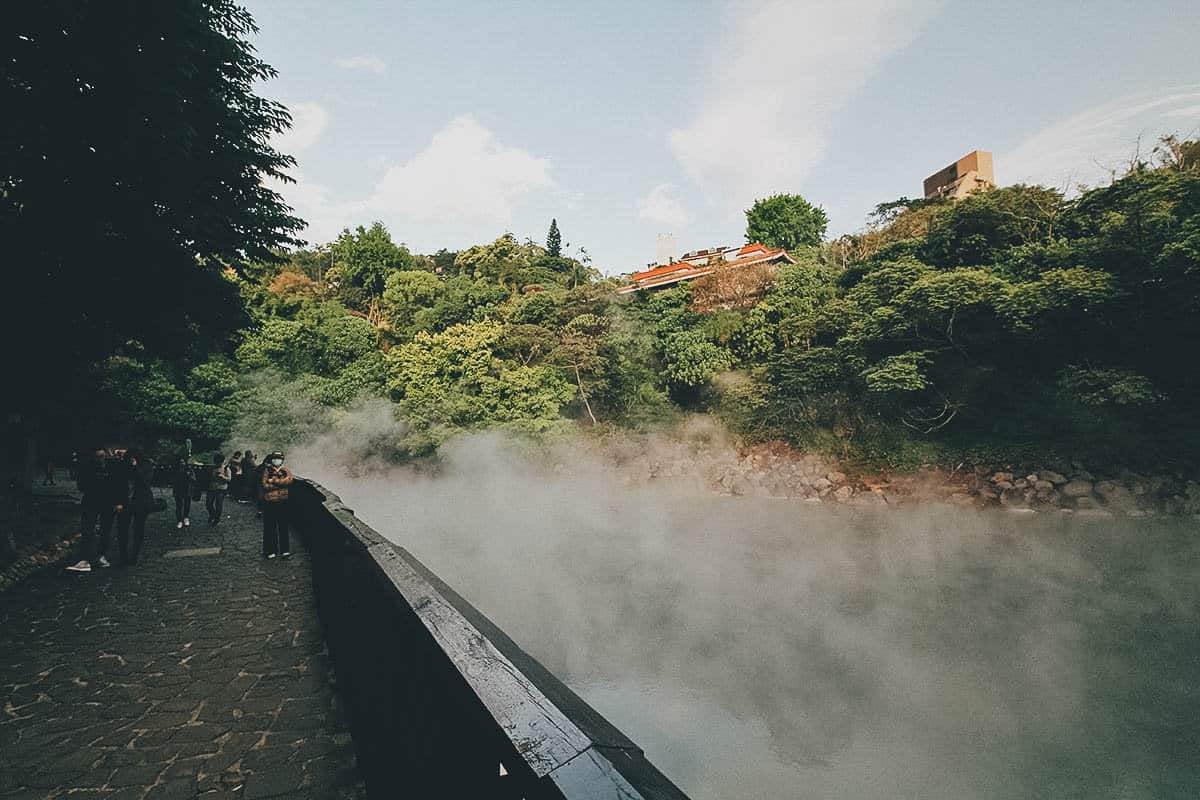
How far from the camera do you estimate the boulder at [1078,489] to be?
66.3ft

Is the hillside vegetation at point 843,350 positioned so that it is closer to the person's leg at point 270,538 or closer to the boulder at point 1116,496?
the boulder at point 1116,496

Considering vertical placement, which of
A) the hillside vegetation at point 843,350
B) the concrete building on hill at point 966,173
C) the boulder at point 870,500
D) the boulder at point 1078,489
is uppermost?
the concrete building on hill at point 966,173

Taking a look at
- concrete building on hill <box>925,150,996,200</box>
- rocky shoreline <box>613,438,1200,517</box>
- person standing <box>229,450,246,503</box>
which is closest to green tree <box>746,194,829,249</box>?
concrete building on hill <box>925,150,996,200</box>

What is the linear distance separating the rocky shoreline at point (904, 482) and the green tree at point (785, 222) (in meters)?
27.5

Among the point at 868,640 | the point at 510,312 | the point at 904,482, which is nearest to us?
the point at 868,640

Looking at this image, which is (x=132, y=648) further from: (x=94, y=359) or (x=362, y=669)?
(x=94, y=359)

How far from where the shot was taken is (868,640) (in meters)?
12.9

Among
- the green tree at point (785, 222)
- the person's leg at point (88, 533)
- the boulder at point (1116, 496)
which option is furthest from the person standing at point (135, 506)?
the green tree at point (785, 222)

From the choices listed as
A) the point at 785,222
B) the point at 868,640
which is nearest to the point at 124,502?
the point at 868,640

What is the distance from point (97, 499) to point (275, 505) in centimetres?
203

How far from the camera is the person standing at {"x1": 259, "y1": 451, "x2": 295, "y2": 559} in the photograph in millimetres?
8047

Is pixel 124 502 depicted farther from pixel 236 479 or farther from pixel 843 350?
pixel 843 350

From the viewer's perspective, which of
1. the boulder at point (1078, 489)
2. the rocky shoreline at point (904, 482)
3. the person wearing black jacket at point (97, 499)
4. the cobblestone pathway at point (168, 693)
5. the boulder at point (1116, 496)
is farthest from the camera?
the boulder at point (1078, 489)

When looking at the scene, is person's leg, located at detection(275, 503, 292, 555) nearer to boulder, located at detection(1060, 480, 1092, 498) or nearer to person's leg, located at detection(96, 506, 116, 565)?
person's leg, located at detection(96, 506, 116, 565)
